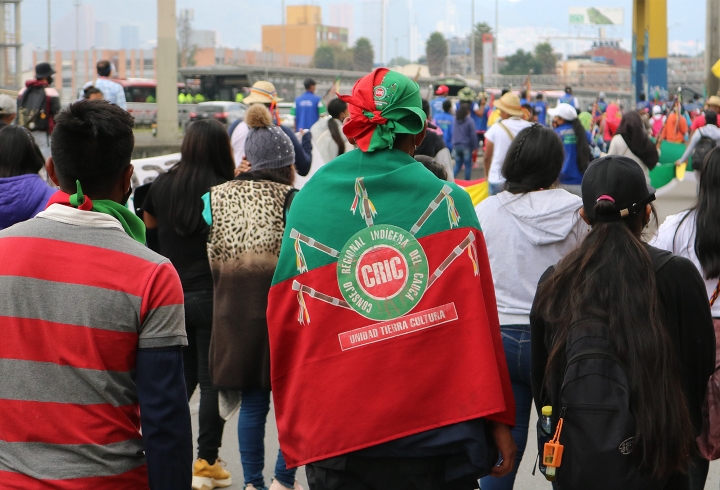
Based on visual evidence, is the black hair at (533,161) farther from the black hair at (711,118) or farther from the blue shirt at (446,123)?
the blue shirt at (446,123)

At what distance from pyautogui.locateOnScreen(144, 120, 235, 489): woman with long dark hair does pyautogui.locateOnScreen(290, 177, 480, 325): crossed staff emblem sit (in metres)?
2.23

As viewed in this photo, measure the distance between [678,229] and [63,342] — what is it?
2.84m

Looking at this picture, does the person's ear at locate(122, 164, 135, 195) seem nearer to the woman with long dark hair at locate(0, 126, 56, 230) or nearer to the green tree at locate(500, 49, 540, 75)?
the woman with long dark hair at locate(0, 126, 56, 230)

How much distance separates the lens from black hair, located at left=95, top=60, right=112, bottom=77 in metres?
11.9

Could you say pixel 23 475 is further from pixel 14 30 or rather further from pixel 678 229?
pixel 14 30

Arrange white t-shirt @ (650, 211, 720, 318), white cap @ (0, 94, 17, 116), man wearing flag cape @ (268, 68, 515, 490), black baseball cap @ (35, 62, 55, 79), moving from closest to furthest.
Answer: man wearing flag cape @ (268, 68, 515, 490), white t-shirt @ (650, 211, 720, 318), white cap @ (0, 94, 17, 116), black baseball cap @ (35, 62, 55, 79)

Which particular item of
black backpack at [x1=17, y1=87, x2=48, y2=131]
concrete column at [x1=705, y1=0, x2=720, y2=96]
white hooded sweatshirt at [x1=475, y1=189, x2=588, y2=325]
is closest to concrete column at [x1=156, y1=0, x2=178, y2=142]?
concrete column at [x1=705, y1=0, x2=720, y2=96]

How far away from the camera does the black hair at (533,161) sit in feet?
13.9

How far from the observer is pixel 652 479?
2.69 m

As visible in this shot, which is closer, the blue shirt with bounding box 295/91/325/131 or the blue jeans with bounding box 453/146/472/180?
the blue shirt with bounding box 295/91/325/131

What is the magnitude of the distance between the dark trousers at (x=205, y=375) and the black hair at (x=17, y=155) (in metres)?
1.16

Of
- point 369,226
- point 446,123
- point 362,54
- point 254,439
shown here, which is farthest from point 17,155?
point 362,54

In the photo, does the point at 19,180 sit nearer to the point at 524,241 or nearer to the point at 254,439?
the point at 254,439

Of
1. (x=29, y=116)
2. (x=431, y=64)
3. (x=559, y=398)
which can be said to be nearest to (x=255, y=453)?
(x=559, y=398)
